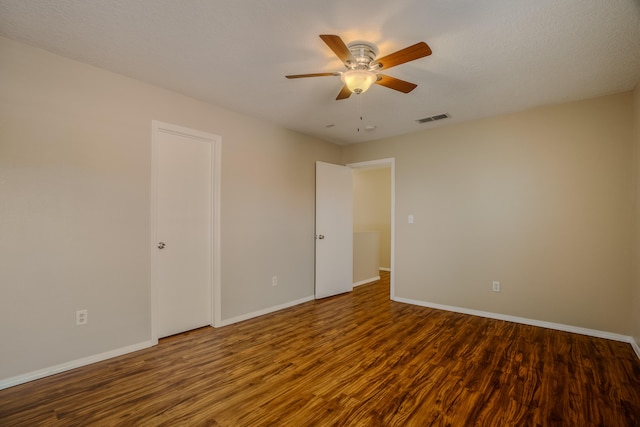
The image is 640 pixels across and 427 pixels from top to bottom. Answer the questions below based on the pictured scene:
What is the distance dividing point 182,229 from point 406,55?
9.02 ft

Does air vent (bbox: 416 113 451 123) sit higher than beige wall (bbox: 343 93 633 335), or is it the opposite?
air vent (bbox: 416 113 451 123)

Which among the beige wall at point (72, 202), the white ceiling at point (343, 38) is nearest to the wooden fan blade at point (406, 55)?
the white ceiling at point (343, 38)

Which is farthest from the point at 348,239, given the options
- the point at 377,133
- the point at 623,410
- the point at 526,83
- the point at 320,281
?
the point at 623,410

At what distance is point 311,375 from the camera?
93.1 inches

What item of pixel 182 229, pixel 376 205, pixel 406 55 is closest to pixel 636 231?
pixel 406 55

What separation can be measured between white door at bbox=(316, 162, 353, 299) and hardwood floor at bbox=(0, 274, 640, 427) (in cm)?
145

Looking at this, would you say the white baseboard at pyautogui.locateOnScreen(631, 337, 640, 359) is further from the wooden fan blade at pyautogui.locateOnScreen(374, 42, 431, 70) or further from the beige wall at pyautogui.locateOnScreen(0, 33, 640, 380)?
the wooden fan blade at pyautogui.locateOnScreen(374, 42, 431, 70)

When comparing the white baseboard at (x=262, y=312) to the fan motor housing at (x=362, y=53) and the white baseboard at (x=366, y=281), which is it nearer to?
the white baseboard at (x=366, y=281)

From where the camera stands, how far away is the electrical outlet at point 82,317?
2.49m

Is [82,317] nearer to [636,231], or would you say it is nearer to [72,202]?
[72,202]

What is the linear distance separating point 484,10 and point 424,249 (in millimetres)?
3128

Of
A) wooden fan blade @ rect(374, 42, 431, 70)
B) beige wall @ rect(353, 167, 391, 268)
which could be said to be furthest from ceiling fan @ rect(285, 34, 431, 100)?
beige wall @ rect(353, 167, 391, 268)

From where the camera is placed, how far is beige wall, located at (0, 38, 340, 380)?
2.22 meters

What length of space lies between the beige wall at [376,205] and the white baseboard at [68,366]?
5.27m
